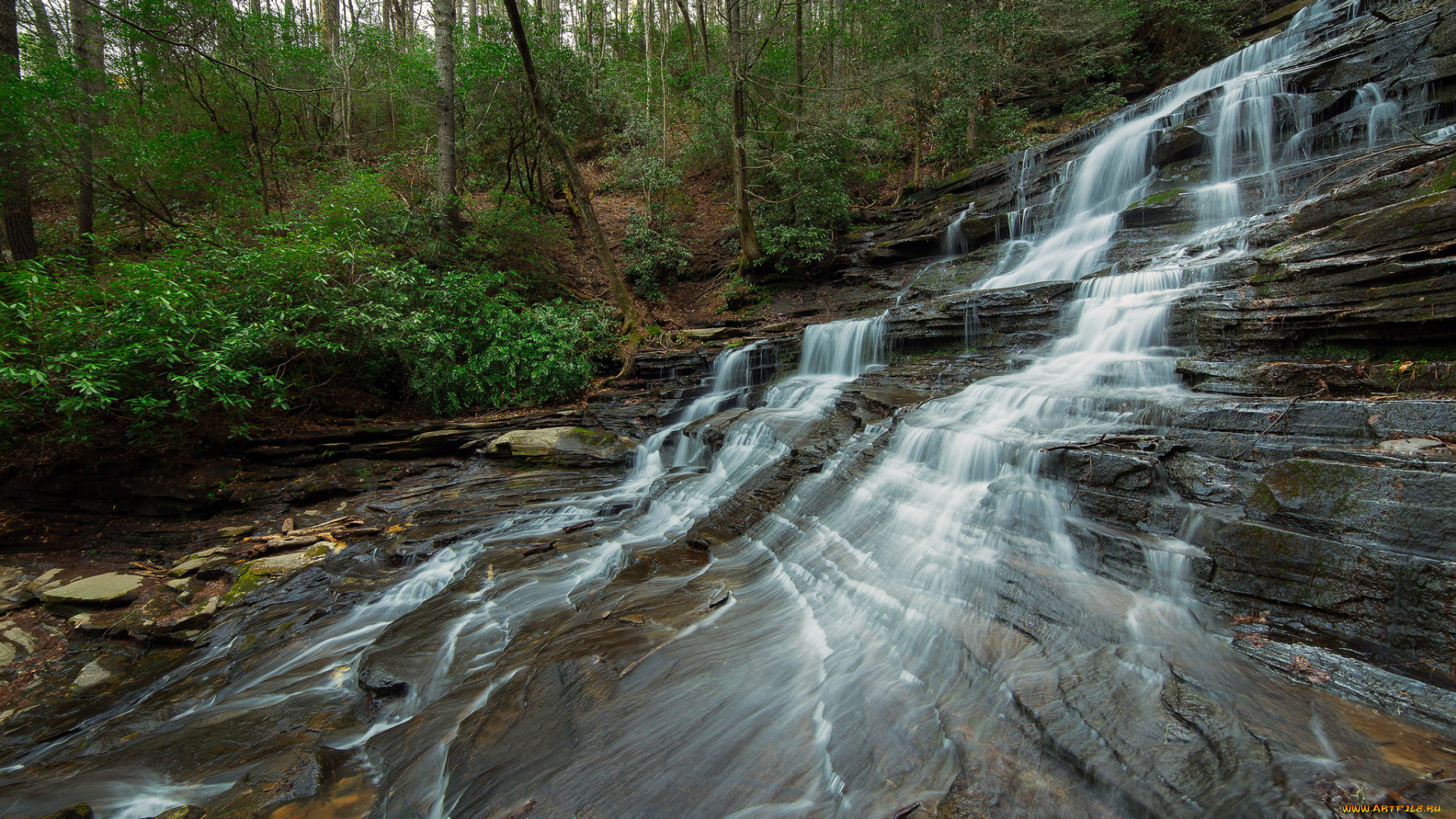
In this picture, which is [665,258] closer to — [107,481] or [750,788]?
[107,481]

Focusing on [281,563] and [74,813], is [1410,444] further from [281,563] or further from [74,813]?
[281,563]

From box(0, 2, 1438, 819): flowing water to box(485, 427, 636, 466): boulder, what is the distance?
153 cm

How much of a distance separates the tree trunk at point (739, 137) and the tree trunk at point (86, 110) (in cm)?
1124

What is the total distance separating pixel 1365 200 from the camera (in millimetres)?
6207

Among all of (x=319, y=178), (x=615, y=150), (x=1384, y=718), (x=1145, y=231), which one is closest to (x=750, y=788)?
(x=1384, y=718)

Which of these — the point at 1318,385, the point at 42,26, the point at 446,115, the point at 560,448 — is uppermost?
the point at 42,26

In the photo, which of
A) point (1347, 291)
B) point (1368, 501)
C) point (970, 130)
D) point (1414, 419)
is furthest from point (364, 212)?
point (970, 130)

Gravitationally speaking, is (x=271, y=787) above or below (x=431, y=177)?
below

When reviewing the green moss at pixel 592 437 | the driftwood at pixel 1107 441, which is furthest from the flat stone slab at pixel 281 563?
the driftwood at pixel 1107 441

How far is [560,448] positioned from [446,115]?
8001 millimetres

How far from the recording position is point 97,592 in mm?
5113

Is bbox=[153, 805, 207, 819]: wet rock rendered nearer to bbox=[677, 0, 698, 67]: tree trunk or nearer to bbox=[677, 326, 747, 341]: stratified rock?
bbox=[677, 326, 747, 341]: stratified rock

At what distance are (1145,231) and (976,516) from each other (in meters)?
8.32

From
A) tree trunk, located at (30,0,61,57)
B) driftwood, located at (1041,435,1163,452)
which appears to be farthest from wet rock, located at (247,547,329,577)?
→ tree trunk, located at (30,0,61,57)
